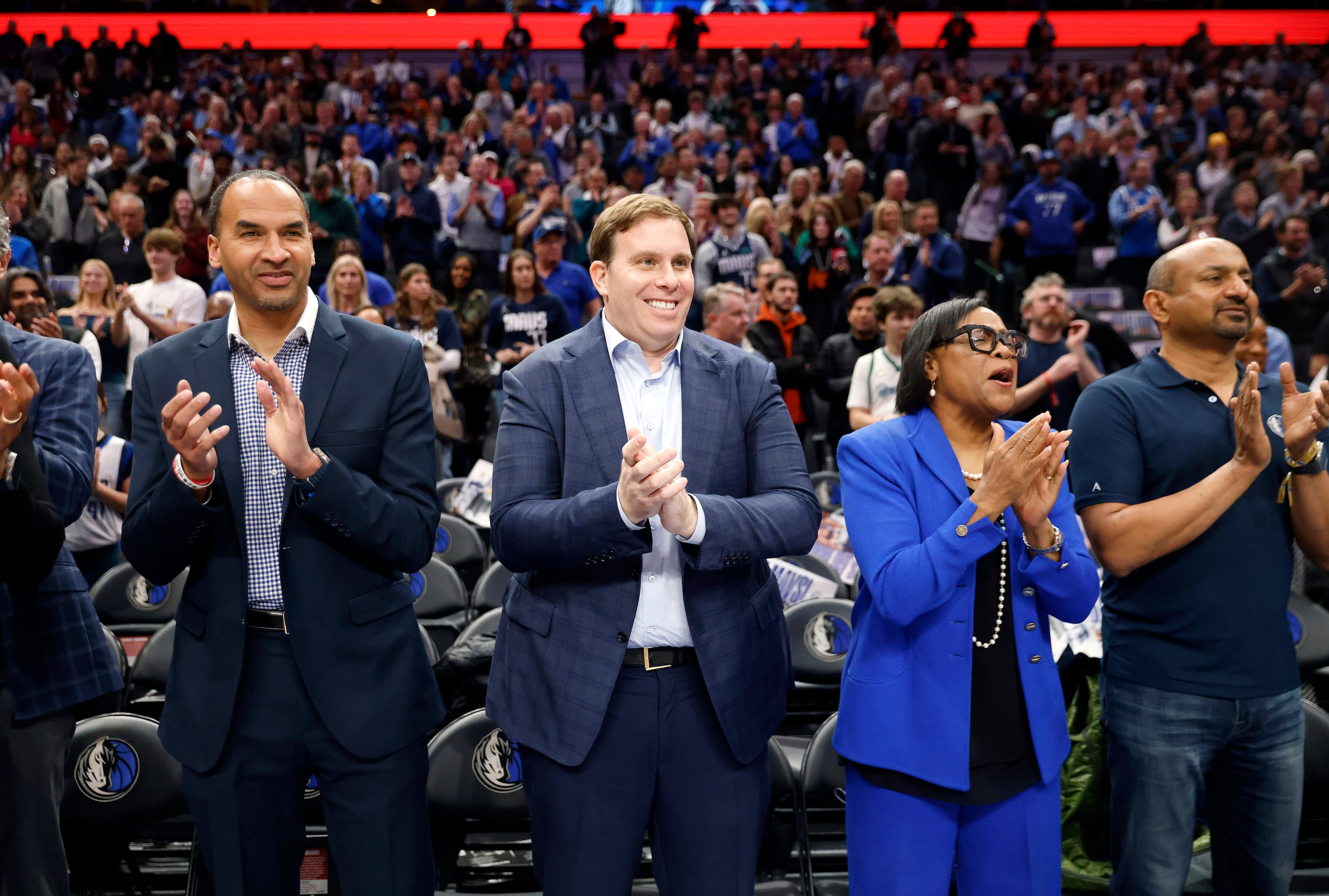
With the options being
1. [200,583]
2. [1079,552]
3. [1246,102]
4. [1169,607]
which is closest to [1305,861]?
[1169,607]

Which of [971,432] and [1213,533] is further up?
[971,432]

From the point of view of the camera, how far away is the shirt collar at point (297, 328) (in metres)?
2.21

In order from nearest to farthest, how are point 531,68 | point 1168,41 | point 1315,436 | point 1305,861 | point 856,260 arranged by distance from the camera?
point 1315,436, point 1305,861, point 856,260, point 531,68, point 1168,41

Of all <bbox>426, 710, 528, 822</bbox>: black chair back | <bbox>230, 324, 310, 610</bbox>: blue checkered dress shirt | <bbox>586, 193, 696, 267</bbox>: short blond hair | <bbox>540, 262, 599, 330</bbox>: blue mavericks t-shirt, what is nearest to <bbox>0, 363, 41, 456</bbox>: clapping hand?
<bbox>230, 324, 310, 610</bbox>: blue checkered dress shirt

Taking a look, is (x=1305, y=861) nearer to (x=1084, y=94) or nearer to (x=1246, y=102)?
(x=1084, y=94)

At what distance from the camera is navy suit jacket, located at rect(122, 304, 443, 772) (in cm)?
208

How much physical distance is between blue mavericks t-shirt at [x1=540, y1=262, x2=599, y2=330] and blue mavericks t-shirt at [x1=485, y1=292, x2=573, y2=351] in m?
0.45

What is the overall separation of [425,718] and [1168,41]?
1935cm

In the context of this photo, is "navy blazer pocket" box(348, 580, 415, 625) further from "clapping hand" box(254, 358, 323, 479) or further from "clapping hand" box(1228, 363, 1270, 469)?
"clapping hand" box(1228, 363, 1270, 469)

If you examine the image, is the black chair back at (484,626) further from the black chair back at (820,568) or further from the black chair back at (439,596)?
the black chair back at (820,568)

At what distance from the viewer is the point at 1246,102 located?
13.7 meters

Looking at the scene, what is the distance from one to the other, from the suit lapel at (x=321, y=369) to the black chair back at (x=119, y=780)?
3.82 ft

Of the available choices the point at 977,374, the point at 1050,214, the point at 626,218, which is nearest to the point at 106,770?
the point at 626,218

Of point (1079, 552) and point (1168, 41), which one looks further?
point (1168, 41)
